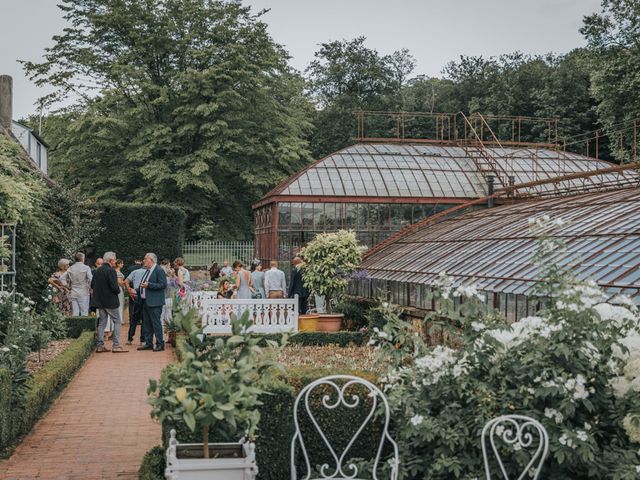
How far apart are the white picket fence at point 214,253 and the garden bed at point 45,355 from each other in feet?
47.7

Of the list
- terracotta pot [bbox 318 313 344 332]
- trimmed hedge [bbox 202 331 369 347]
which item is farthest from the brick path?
terracotta pot [bbox 318 313 344 332]

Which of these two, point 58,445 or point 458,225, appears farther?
point 458,225

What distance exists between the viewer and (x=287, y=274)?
25297 mm

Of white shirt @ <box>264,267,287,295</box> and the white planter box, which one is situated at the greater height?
white shirt @ <box>264,267,287,295</box>

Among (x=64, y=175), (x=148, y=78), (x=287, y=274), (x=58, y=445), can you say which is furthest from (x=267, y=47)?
(x=58, y=445)

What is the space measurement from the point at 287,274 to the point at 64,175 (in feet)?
43.3

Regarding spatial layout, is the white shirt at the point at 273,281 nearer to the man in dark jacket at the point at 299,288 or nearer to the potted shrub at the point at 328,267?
the man in dark jacket at the point at 299,288

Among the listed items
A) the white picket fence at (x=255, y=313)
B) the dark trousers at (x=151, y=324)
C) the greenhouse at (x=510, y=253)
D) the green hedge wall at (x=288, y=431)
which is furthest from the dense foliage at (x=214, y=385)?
the white picket fence at (x=255, y=313)

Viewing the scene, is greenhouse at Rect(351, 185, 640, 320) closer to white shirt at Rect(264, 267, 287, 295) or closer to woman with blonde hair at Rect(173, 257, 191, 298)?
white shirt at Rect(264, 267, 287, 295)

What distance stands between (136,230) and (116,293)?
13.1 m

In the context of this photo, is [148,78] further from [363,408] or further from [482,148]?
[363,408]

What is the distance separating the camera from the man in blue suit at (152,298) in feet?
50.3

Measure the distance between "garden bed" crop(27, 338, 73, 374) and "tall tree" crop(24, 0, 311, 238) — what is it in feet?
54.1

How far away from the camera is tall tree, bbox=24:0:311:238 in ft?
105
